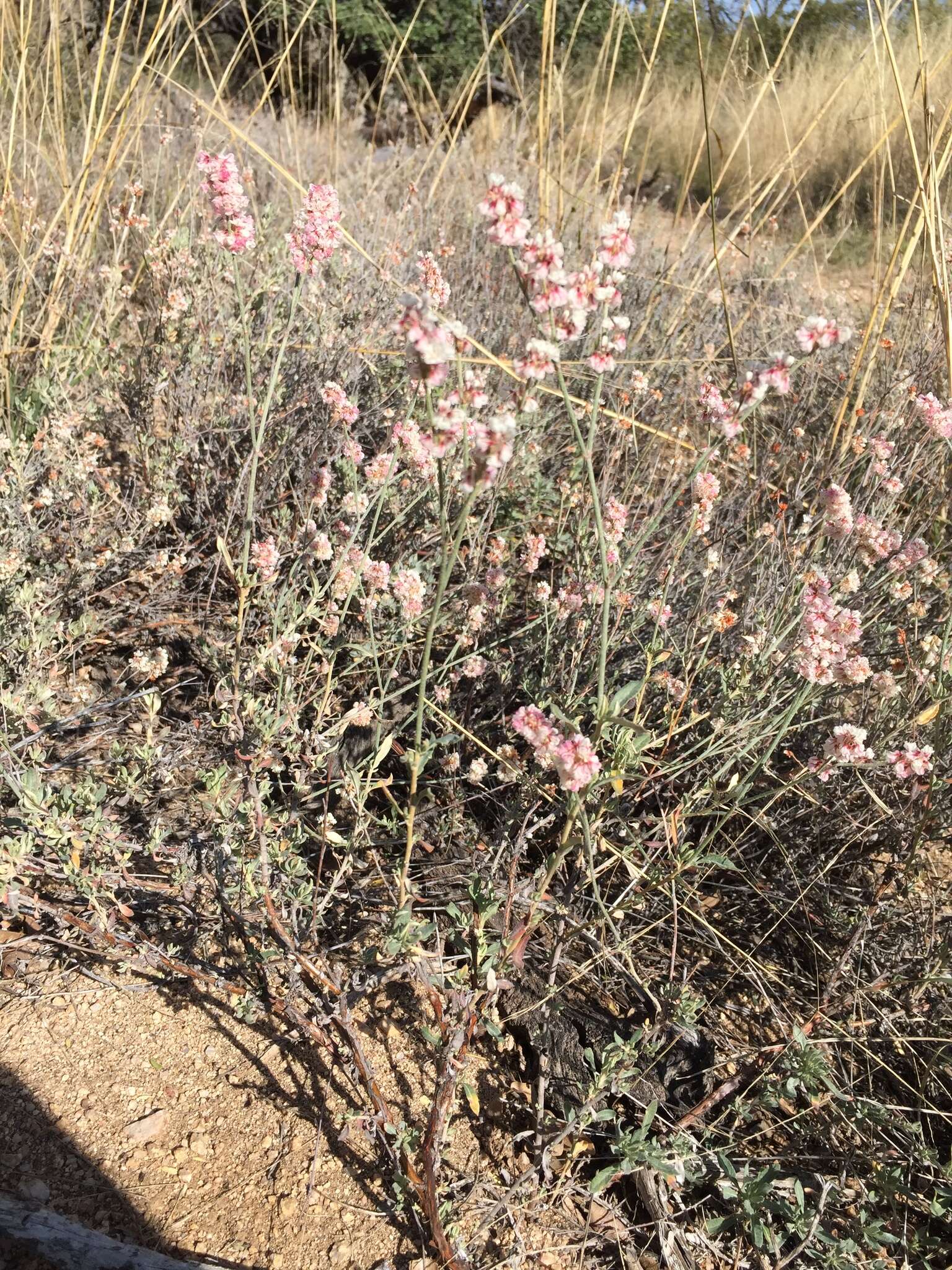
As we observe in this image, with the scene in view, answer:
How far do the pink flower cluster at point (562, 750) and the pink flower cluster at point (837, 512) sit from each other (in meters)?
0.81

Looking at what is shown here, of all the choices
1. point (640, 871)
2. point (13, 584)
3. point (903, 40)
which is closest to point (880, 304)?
point (640, 871)

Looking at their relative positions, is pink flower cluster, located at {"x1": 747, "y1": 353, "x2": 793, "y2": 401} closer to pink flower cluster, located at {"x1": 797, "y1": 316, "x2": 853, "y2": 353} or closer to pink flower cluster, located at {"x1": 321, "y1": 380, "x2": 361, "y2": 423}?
pink flower cluster, located at {"x1": 797, "y1": 316, "x2": 853, "y2": 353}

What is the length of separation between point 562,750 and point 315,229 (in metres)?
1.16

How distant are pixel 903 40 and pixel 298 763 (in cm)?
818

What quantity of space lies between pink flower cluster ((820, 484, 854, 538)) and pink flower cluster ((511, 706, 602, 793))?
0.81 metres

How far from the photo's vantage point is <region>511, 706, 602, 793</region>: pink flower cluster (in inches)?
52.2

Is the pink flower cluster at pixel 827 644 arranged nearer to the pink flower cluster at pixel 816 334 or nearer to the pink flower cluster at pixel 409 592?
the pink flower cluster at pixel 816 334

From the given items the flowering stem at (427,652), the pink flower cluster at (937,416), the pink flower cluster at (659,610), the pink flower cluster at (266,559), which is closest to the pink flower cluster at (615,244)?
the flowering stem at (427,652)

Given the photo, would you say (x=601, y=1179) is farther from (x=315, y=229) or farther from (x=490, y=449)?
(x=315, y=229)

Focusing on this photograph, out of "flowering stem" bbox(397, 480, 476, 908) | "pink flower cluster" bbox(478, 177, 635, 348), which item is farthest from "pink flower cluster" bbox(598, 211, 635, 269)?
"flowering stem" bbox(397, 480, 476, 908)

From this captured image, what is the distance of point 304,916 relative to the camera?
1834mm

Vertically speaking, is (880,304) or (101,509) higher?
(880,304)

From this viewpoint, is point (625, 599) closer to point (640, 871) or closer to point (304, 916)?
point (640, 871)

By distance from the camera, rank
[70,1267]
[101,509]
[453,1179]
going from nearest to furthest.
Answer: [70,1267] → [453,1179] → [101,509]
